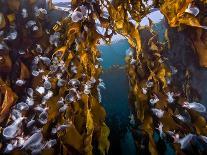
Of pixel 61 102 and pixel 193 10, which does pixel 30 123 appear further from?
pixel 193 10

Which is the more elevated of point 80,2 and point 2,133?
point 80,2

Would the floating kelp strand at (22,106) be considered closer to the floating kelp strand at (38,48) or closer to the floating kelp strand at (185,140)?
the floating kelp strand at (38,48)

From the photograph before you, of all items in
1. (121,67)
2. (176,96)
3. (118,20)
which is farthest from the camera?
(121,67)

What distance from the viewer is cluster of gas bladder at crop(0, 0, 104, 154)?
8.30 feet

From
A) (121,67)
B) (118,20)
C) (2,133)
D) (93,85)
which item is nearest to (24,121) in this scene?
(2,133)

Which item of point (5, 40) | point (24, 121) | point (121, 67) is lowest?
point (121, 67)

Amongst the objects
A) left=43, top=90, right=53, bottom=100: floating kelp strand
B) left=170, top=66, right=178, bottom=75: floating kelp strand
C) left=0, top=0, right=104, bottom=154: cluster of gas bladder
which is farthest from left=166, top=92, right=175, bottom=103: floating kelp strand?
left=43, top=90, right=53, bottom=100: floating kelp strand

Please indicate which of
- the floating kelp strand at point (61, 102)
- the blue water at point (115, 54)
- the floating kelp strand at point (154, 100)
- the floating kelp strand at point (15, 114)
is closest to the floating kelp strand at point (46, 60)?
the floating kelp strand at point (61, 102)

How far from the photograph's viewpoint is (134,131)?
352 cm

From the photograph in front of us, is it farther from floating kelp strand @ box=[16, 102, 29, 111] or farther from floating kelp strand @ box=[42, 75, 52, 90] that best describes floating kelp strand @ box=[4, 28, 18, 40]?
floating kelp strand @ box=[16, 102, 29, 111]

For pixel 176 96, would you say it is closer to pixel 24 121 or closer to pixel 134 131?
pixel 134 131

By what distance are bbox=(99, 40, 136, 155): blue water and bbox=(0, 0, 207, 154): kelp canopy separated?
155 cm

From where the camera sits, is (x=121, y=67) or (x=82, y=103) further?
(x=121, y=67)

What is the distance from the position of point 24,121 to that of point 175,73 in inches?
66.3
